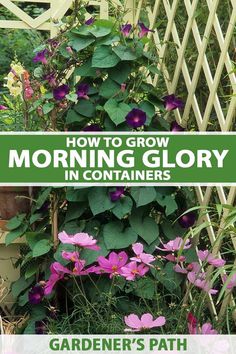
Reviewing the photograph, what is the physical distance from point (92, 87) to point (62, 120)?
7.3 inches

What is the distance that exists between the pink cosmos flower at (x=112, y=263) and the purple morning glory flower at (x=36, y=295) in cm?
33

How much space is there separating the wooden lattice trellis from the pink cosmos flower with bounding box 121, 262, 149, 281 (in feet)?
1.00

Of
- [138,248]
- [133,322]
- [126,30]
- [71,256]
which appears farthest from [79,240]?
[126,30]

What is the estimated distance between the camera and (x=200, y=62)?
2.61 m

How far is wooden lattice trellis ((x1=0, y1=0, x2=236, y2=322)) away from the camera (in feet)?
7.97

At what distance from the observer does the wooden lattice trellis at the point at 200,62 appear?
2.43 m

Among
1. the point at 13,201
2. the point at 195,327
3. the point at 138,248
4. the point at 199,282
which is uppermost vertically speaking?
the point at 13,201

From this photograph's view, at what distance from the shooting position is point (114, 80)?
260 cm

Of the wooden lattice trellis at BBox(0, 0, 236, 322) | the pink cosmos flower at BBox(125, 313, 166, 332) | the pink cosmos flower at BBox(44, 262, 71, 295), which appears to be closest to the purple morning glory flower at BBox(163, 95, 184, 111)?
the wooden lattice trellis at BBox(0, 0, 236, 322)

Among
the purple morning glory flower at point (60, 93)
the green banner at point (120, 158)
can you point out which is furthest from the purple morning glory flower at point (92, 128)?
the purple morning glory flower at point (60, 93)

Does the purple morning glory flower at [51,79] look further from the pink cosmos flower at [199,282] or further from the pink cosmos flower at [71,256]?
the pink cosmos flower at [199,282]

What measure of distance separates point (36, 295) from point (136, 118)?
71 centimetres

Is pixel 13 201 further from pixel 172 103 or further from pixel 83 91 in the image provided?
pixel 172 103

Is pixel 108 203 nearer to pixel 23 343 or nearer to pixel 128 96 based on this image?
pixel 128 96
